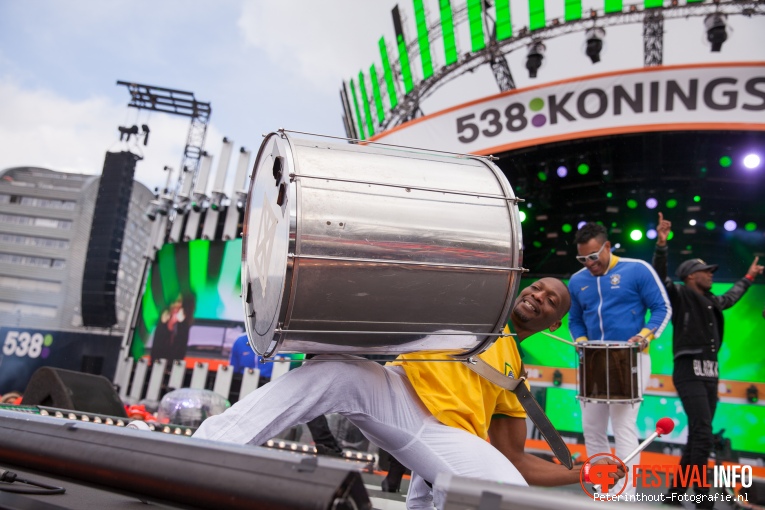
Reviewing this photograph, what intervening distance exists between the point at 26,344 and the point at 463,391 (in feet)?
44.7

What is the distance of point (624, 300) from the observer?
4215mm

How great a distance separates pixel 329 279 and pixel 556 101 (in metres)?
6.05

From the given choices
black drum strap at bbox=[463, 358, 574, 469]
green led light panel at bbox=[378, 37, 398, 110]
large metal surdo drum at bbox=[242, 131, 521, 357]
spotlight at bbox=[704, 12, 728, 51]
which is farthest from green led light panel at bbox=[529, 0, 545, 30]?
black drum strap at bbox=[463, 358, 574, 469]

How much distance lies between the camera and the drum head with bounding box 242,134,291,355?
167 cm

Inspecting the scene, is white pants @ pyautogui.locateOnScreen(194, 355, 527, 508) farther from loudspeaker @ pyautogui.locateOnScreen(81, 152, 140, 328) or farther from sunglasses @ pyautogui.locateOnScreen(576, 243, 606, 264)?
loudspeaker @ pyautogui.locateOnScreen(81, 152, 140, 328)

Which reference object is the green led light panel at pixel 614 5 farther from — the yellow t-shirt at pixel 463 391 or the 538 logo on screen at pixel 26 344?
the 538 logo on screen at pixel 26 344

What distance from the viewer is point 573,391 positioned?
30.4ft

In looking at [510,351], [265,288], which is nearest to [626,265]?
[510,351]

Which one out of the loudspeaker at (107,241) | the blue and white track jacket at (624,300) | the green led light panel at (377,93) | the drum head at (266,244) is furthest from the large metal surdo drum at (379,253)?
the loudspeaker at (107,241)

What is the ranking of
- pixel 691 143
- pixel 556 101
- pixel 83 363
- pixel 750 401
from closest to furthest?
1. pixel 556 101
2. pixel 691 143
3. pixel 750 401
4. pixel 83 363

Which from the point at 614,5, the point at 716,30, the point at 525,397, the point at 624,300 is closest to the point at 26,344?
the point at 624,300

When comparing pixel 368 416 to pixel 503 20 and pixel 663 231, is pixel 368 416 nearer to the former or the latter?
pixel 663 231

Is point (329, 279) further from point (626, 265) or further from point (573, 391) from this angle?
point (573, 391)

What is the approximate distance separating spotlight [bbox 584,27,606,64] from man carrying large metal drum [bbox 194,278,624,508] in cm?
768
